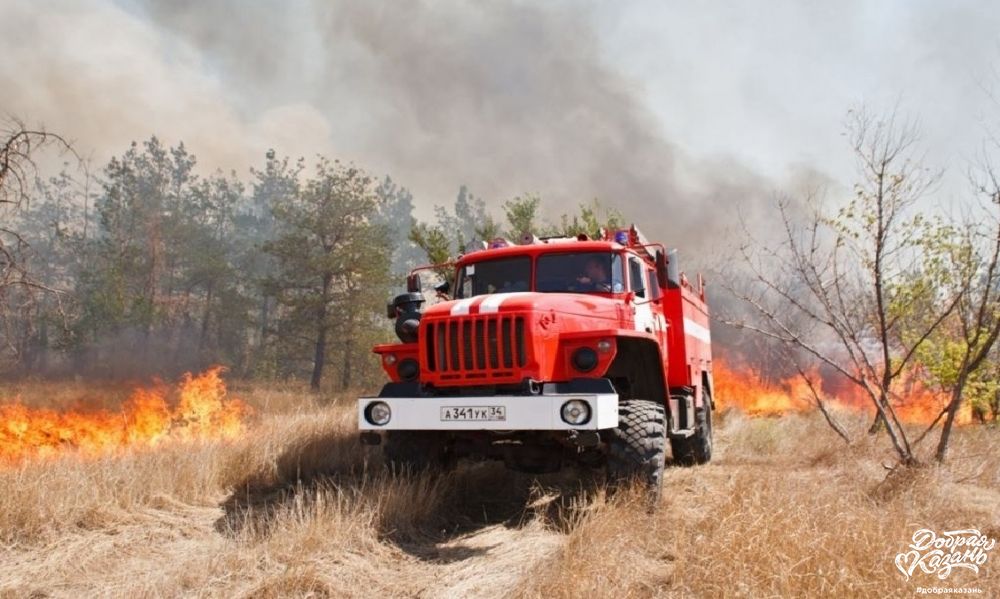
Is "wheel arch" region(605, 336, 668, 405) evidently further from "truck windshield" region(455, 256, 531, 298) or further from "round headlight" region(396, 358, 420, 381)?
"round headlight" region(396, 358, 420, 381)

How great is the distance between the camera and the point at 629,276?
743 centimetres

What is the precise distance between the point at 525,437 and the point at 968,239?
21.0 feet

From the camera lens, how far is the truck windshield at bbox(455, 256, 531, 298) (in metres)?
7.58

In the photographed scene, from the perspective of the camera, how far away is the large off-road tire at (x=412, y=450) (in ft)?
22.9

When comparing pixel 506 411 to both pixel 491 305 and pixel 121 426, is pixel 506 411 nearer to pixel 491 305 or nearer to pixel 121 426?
pixel 491 305

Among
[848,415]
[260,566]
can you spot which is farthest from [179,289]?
[260,566]

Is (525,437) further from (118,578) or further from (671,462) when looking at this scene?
(671,462)

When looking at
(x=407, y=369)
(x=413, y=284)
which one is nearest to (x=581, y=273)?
(x=413, y=284)

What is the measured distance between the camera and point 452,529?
639 centimetres

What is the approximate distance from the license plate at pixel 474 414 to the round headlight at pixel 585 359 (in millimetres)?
889

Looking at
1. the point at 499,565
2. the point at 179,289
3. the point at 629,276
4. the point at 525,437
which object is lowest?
the point at 499,565

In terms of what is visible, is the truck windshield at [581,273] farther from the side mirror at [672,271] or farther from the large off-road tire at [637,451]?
the large off-road tire at [637,451]

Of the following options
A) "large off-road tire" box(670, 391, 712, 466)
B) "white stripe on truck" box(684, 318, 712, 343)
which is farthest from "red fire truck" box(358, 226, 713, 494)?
"large off-road tire" box(670, 391, 712, 466)

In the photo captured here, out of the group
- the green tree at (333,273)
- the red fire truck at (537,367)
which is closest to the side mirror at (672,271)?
the red fire truck at (537,367)
